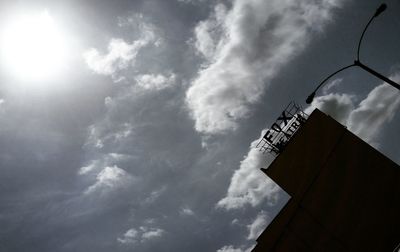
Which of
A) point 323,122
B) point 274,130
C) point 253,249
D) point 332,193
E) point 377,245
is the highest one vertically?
point 274,130

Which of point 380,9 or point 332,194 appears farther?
point 332,194

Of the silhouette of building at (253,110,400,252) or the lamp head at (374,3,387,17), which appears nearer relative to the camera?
the lamp head at (374,3,387,17)

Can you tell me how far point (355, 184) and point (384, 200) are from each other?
73.6 inches

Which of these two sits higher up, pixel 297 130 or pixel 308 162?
pixel 297 130

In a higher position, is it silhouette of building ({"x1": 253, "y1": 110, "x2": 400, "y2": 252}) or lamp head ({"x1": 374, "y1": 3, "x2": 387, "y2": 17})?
lamp head ({"x1": 374, "y1": 3, "x2": 387, "y2": 17})

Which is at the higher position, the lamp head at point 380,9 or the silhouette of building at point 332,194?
the lamp head at point 380,9

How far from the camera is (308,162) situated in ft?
64.2

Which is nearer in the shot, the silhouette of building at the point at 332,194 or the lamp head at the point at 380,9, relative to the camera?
the lamp head at the point at 380,9

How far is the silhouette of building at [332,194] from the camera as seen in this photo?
661 inches

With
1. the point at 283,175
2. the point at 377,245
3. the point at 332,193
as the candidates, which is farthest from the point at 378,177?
the point at 283,175

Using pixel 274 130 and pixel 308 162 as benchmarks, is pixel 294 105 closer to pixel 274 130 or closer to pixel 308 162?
pixel 274 130

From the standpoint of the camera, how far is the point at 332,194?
18047mm

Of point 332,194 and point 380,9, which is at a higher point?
point 380,9

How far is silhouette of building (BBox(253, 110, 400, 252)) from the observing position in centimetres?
1678
